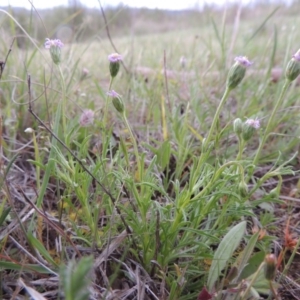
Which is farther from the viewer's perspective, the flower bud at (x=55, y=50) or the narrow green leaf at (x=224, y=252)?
the flower bud at (x=55, y=50)

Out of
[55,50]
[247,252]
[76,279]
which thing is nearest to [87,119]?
[55,50]

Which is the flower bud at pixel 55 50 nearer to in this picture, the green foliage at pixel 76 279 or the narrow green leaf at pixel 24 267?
the narrow green leaf at pixel 24 267

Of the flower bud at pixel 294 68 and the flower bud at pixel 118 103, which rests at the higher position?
the flower bud at pixel 294 68

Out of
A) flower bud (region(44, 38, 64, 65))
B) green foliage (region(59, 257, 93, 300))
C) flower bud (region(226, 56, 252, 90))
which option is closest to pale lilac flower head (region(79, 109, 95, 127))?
flower bud (region(44, 38, 64, 65))

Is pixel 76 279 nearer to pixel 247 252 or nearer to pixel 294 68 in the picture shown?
pixel 247 252

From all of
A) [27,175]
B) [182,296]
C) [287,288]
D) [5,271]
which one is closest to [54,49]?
[27,175]

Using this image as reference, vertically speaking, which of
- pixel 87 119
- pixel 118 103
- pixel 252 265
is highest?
pixel 118 103

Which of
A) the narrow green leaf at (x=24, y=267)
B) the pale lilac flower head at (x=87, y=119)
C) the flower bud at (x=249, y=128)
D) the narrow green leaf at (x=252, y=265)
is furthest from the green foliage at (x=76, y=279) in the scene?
the pale lilac flower head at (x=87, y=119)

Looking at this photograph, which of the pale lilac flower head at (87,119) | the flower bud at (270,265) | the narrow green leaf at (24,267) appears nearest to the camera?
the flower bud at (270,265)

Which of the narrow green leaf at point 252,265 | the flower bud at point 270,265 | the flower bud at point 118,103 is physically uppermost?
the flower bud at point 118,103

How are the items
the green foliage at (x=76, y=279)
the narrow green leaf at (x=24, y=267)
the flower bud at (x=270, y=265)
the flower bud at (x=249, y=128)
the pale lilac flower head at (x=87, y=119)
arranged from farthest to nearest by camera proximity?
the pale lilac flower head at (x=87, y=119)
the flower bud at (x=249, y=128)
the narrow green leaf at (x=24, y=267)
the flower bud at (x=270, y=265)
the green foliage at (x=76, y=279)
